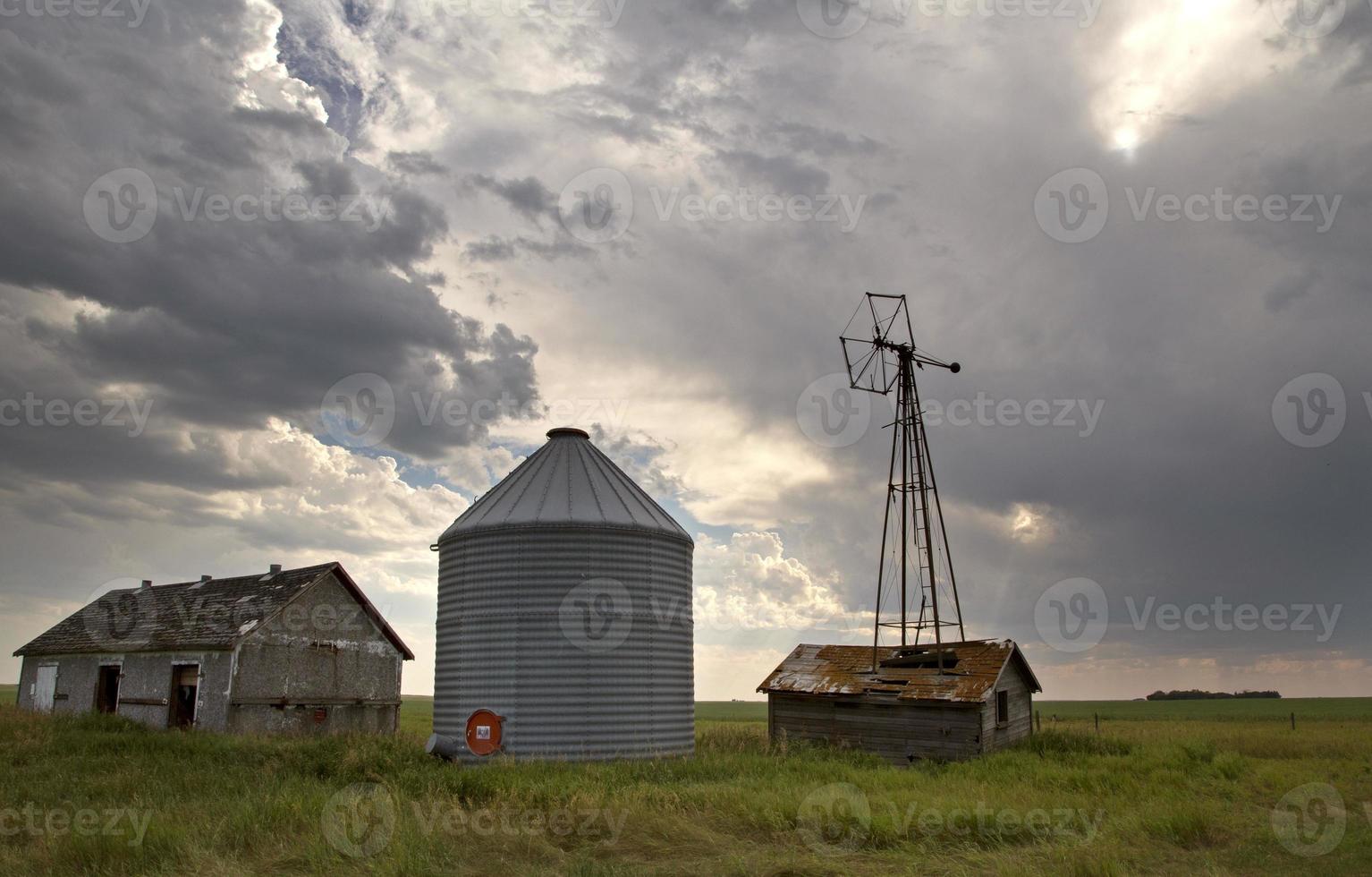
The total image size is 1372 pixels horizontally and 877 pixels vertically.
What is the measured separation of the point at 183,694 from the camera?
91.7 ft

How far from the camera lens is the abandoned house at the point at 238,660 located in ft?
88.6

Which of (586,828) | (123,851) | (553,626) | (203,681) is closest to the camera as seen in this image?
(123,851)

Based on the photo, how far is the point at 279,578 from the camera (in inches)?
1208

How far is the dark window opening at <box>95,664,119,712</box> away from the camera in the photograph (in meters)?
30.7

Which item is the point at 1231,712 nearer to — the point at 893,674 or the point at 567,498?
the point at 893,674

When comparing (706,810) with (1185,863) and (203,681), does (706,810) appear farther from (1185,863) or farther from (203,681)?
(203,681)

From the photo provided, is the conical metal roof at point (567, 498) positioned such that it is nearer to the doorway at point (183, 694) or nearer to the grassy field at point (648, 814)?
the grassy field at point (648, 814)

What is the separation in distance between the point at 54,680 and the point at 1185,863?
119ft

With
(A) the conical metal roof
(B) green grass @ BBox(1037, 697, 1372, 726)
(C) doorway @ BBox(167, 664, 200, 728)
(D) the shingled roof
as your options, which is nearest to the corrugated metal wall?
(A) the conical metal roof

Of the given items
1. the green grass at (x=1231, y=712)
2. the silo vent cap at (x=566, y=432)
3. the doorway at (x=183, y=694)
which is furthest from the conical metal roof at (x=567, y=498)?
the green grass at (x=1231, y=712)

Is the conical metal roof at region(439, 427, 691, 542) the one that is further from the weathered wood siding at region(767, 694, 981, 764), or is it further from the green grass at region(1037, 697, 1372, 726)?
the green grass at region(1037, 697, 1372, 726)

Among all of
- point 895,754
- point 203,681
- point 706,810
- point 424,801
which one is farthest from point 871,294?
point 203,681

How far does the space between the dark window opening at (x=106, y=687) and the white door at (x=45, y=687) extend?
330 cm

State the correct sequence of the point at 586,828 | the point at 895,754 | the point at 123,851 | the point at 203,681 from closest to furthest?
1. the point at 123,851
2. the point at 586,828
3. the point at 895,754
4. the point at 203,681
